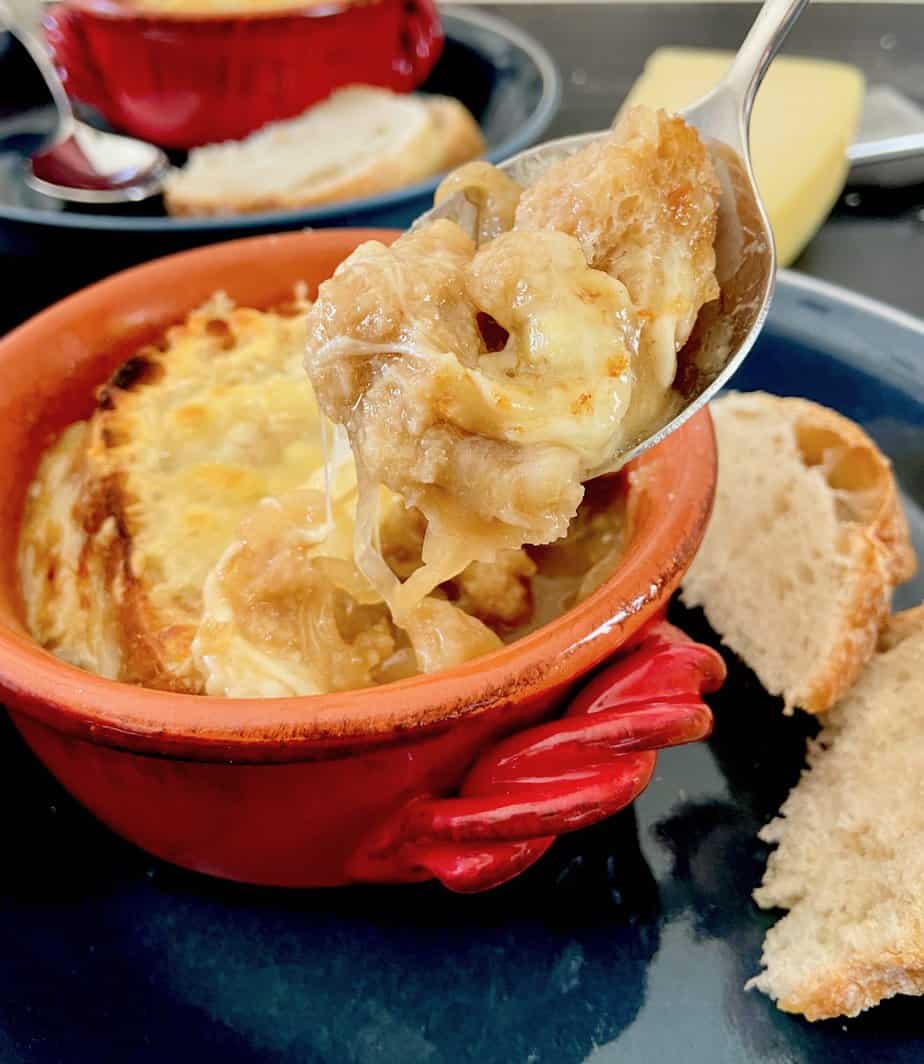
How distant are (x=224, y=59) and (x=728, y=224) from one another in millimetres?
1782

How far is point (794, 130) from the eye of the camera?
8.14 feet

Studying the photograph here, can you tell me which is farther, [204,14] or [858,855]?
[204,14]

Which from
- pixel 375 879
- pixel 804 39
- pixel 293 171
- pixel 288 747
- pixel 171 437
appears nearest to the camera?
pixel 288 747

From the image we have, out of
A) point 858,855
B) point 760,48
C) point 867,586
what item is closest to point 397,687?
point 858,855

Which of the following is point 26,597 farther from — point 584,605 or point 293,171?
point 293,171

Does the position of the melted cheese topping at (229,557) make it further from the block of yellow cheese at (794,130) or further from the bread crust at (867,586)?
the block of yellow cheese at (794,130)

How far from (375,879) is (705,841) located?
15.3 inches

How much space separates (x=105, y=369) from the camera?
5.16 feet

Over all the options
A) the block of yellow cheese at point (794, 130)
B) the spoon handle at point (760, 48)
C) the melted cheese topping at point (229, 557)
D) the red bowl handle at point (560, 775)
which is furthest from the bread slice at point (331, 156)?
the red bowl handle at point (560, 775)

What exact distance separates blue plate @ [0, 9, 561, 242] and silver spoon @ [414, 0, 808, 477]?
855 millimetres

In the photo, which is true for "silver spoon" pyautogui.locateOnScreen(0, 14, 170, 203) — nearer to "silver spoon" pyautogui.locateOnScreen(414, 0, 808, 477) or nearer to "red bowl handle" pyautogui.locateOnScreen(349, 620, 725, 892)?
"silver spoon" pyautogui.locateOnScreen(414, 0, 808, 477)

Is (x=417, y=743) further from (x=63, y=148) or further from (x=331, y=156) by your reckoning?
(x=63, y=148)

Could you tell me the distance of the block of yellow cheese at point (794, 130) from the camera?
239 centimetres

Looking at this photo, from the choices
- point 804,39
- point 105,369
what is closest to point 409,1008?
point 105,369
